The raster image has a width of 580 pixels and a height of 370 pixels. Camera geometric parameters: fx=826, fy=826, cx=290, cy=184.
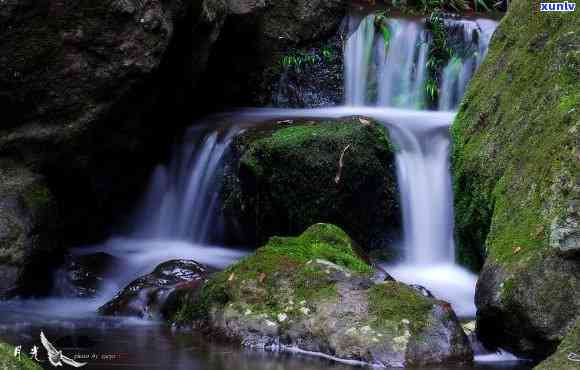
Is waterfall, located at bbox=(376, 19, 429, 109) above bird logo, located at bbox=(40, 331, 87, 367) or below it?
above

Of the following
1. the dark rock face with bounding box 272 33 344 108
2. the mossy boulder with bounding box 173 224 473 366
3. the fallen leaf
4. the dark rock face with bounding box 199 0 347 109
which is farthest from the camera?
the dark rock face with bounding box 272 33 344 108

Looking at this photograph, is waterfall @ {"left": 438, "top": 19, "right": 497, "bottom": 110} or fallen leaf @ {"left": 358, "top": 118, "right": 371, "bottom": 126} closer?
fallen leaf @ {"left": 358, "top": 118, "right": 371, "bottom": 126}

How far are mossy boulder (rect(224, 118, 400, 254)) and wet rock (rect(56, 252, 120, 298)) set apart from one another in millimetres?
1440

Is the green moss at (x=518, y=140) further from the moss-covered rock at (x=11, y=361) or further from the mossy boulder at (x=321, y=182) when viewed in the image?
the moss-covered rock at (x=11, y=361)

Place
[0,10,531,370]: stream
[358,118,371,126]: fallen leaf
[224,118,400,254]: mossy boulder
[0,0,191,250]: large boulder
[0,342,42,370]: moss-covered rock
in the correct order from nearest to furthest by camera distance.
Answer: [0,342,42,370]: moss-covered rock
[0,10,531,370]: stream
[0,0,191,250]: large boulder
[224,118,400,254]: mossy boulder
[358,118,371,126]: fallen leaf

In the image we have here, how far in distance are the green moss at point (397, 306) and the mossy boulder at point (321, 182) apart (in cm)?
275

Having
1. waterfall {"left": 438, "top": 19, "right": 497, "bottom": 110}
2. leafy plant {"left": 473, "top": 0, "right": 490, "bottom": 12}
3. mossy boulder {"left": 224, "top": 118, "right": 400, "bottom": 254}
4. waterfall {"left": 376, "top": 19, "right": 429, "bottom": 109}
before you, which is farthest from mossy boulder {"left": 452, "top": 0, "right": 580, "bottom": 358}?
leafy plant {"left": 473, "top": 0, "right": 490, "bottom": 12}

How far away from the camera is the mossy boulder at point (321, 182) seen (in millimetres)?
7855

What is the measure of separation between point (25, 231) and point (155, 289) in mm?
1614

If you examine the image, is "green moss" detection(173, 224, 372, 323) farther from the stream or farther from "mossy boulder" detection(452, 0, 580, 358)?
"mossy boulder" detection(452, 0, 580, 358)

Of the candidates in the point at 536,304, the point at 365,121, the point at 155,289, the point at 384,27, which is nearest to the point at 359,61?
the point at 384,27

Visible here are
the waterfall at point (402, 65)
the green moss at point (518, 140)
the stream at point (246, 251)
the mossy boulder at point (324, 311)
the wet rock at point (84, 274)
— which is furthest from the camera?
the waterfall at point (402, 65)

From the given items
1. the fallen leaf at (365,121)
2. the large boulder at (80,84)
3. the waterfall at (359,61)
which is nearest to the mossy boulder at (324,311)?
the large boulder at (80,84)

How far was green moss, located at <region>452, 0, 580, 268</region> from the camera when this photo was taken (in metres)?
5.09
